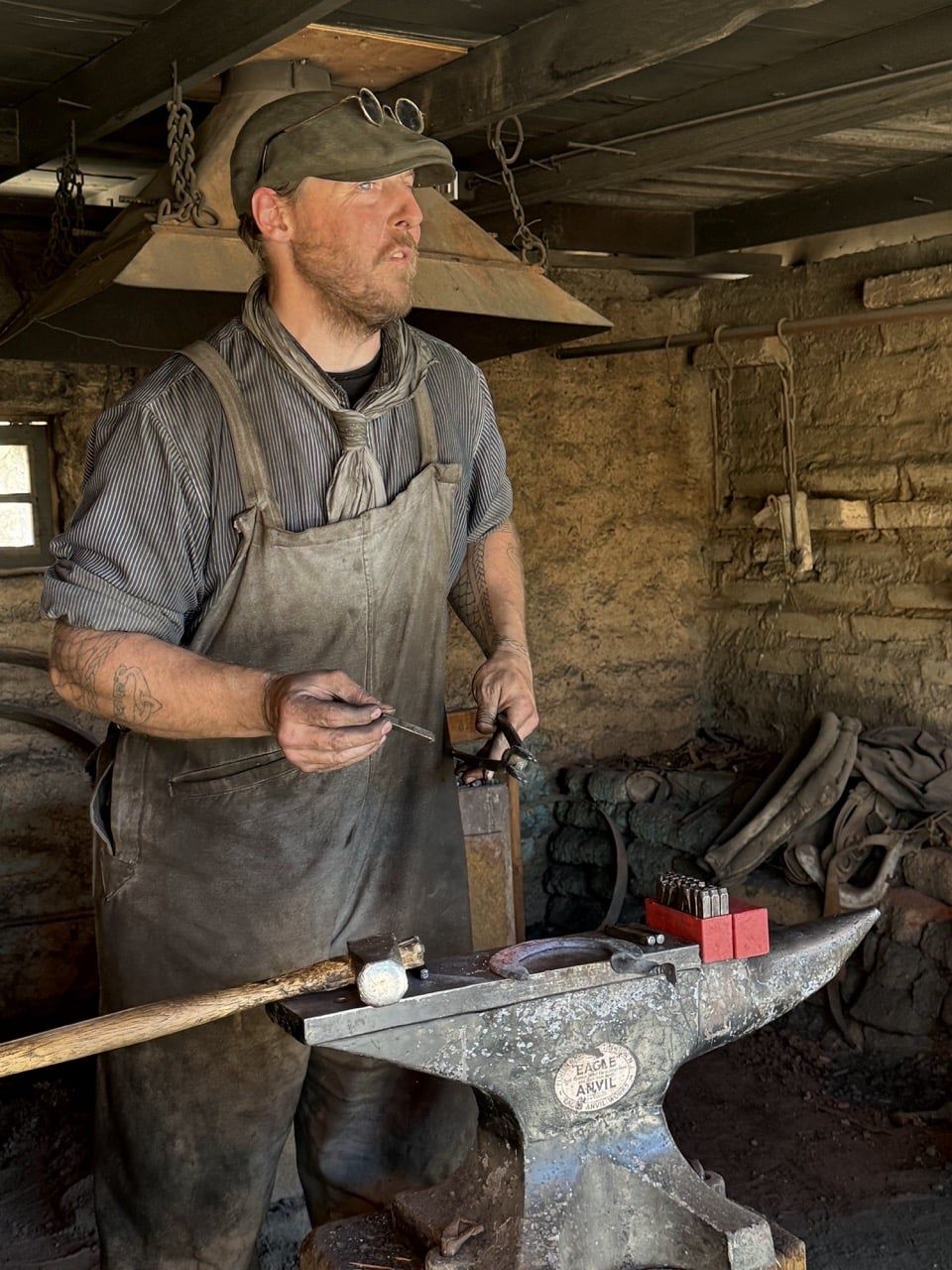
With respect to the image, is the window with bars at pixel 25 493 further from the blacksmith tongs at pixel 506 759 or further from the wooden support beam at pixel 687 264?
the blacksmith tongs at pixel 506 759

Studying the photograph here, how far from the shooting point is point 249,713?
1754 mm

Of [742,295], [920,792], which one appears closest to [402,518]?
[920,792]

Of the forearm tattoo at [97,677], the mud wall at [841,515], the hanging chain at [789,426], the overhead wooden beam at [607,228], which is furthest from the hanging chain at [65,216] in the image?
the mud wall at [841,515]

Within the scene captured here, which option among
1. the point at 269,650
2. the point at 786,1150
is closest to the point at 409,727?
the point at 269,650

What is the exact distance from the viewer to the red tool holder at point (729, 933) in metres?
1.61

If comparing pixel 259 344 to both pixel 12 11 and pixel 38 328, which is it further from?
pixel 38 328

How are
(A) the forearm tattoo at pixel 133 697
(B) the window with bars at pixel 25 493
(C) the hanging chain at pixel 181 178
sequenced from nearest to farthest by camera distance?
1. (A) the forearm tattoo at pixel 133 697
2. (C) the hanging chain at pixel 181 178
3. (B) the window with bars at pixel 25 493

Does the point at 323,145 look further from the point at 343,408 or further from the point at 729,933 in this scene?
the point at 729,933

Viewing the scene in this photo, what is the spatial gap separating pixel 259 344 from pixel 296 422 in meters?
0.13

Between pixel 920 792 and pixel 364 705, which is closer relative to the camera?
pixel 364 705

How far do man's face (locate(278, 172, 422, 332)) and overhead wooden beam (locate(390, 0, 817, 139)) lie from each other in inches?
28.8

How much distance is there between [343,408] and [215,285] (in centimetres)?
74

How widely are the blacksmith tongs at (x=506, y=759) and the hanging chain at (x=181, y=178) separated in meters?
1.27

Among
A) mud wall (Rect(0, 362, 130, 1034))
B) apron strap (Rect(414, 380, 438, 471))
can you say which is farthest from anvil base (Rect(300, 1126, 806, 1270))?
mud wall (Rect(0, 362, 130, 1034))
